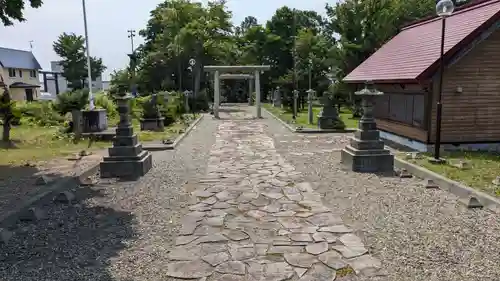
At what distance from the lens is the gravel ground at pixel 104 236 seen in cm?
403

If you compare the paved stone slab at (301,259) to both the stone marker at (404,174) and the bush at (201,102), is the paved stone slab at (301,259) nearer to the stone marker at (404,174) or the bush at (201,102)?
the stone marker at (404,174)

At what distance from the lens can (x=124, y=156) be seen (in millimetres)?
8344

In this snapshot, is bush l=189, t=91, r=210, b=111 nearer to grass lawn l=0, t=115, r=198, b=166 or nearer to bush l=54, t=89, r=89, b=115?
bush l=54, t=89, r=89, b=115

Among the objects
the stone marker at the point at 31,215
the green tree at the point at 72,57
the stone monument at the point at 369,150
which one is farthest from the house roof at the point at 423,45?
the green tree at the point at 72,57

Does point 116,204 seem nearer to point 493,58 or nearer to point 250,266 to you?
point 250,266

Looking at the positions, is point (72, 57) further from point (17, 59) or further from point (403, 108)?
point (403, 108)

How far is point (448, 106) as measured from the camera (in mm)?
10570

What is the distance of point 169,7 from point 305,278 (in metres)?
34.6

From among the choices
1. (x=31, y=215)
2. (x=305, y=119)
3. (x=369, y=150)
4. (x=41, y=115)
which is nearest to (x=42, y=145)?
(x=41, y=115)

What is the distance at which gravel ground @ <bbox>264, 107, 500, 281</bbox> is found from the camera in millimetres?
4016

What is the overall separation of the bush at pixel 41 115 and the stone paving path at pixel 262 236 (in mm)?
14281

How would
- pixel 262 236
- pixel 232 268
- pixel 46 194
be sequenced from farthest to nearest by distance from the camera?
pixel 46 194, pixel 262 236, pixel 232 268

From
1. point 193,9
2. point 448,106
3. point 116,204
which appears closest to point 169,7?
point 193,9

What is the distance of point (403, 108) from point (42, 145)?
12105 mm
